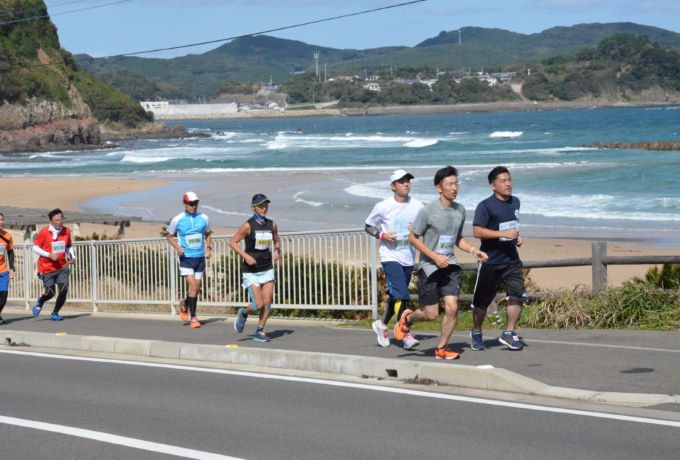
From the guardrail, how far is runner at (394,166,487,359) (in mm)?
3384

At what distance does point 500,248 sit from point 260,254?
3149mm

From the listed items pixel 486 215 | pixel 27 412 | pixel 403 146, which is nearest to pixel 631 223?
pixel 486 215

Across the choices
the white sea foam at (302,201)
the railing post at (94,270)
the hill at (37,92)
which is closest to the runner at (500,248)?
the railing post at (94,270)

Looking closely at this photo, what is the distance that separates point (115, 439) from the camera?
8.37 m

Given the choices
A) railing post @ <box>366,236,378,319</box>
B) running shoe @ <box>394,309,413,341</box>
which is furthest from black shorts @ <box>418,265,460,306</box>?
railing post @ <box>366,236,378,319</box>

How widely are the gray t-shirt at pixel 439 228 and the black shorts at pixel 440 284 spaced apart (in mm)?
71

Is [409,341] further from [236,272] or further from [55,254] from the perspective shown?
[55,254]

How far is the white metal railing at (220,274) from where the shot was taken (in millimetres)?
14883

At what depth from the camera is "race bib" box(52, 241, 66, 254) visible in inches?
652

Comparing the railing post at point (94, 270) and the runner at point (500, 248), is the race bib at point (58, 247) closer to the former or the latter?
the railing post at point (94, 270)

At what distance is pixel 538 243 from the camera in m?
30.1

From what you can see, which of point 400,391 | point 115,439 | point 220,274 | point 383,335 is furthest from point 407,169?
point 115,439

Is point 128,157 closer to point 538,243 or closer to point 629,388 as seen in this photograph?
point 538,243

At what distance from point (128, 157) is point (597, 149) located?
3983 centimetres
